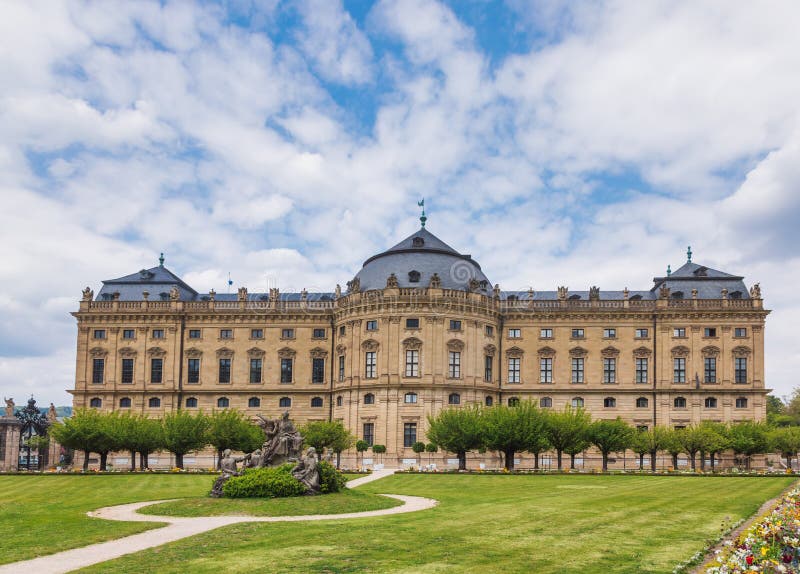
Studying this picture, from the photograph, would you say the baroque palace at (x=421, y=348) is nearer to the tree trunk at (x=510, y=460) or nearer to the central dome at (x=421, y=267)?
the central dome at (x=421, y=267)

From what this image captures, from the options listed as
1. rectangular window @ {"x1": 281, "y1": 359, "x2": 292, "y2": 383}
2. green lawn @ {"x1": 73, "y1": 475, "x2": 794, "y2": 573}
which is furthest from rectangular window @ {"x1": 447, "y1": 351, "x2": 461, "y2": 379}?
green lawn @ {"x1": 73, "y1": 475, "x2": 794, "y2": 573}

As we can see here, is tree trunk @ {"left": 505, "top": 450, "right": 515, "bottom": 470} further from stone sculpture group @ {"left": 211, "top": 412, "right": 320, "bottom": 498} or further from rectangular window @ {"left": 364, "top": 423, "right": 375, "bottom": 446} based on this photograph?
stone sculpture group @ {"left": 211, "top": 412, "right": 320, "bottom": 498}

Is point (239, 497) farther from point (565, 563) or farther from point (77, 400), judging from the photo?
point (77, 400)

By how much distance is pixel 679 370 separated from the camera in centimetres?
8738

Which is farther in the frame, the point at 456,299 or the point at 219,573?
the point at 456,299

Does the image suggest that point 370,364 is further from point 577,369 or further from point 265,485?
point 265,485

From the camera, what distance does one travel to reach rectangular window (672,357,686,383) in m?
87.2

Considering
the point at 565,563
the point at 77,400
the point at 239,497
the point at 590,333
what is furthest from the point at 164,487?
the point at 590,333

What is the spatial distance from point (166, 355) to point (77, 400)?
10.9m

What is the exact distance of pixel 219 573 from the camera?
20.4 metres

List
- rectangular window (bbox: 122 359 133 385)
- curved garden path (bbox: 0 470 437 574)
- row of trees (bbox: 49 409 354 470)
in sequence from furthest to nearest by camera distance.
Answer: rectangular window (bbox: 122 359 133 385) → row of trees (bbox: 49 409 354 470) → curved garden path (bbox: 0 470 437 574)

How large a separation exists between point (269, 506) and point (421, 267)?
53371 millimetres

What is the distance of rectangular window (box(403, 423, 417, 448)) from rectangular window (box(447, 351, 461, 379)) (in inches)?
251

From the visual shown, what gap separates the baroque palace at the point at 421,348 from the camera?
269 feet
